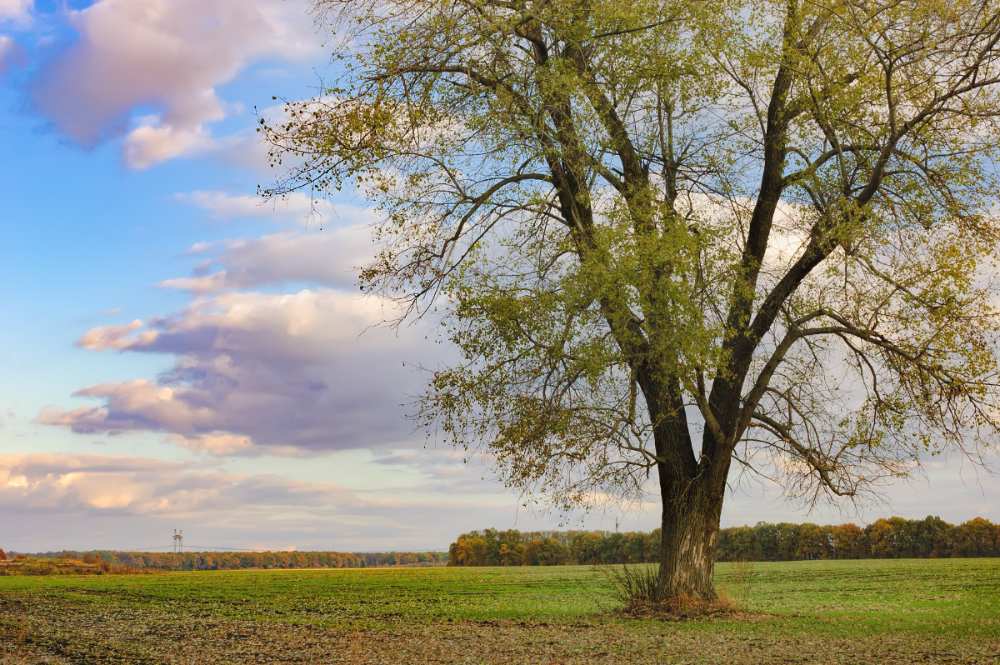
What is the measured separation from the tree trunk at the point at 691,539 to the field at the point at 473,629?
0.98 m

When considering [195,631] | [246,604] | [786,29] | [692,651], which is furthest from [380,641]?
[786,29]

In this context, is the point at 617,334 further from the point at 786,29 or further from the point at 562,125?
the point at 786,29

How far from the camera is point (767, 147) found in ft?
59.4

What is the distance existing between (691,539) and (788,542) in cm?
4910

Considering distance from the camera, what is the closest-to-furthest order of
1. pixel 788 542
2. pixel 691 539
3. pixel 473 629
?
1. pixel 473 629
2. pixel 691 539
3. pixel 788 542

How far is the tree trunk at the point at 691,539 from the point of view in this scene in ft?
56.7

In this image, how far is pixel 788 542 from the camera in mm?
61062

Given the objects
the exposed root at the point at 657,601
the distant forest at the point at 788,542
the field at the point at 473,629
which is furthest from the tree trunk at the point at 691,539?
the distant forest at the point at 788,542

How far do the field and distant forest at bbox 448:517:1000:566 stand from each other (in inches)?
1124

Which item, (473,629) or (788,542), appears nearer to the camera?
(473,629)

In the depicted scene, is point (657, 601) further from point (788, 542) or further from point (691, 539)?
point (788, 542)

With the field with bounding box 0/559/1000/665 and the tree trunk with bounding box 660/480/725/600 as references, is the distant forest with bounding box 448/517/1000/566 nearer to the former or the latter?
the field with bounding box 0/559/1000/665

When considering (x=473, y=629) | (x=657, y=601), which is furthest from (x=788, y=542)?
(x=473, y=629)

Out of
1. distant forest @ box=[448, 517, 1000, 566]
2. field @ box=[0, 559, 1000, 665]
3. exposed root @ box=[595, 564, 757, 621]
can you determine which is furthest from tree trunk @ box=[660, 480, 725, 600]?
distant forest @ box=[448, 517, 1000, 566]
